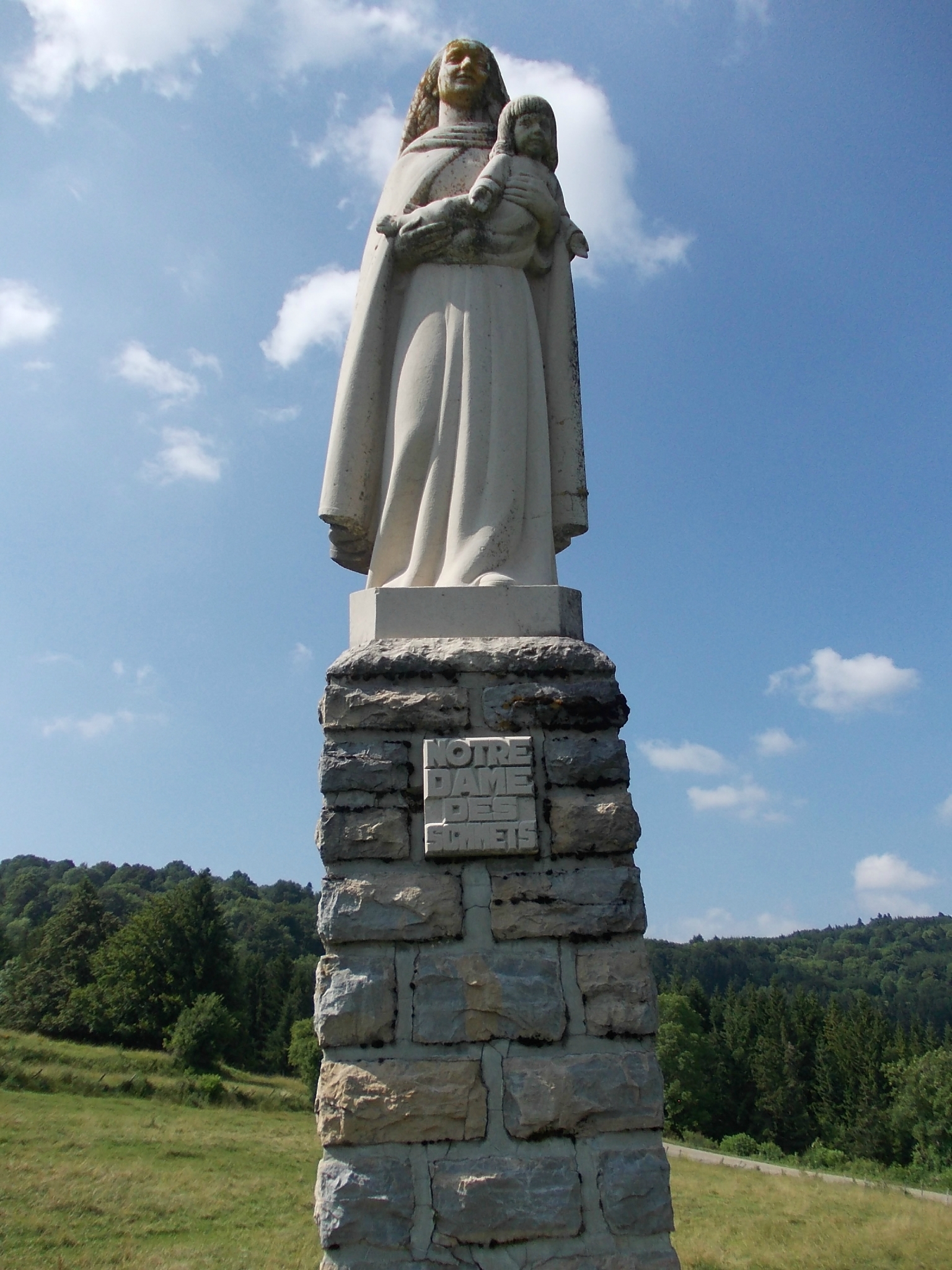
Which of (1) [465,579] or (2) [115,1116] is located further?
(2) [115,1116]

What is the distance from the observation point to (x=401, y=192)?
4352mm

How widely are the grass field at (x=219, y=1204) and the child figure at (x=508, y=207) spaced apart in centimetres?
1479

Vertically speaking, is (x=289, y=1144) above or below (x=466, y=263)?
below

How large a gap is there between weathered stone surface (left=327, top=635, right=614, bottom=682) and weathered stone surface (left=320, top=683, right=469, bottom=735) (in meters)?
0.08

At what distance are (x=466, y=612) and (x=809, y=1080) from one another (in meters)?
55.3

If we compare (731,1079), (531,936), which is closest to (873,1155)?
(731,1079)

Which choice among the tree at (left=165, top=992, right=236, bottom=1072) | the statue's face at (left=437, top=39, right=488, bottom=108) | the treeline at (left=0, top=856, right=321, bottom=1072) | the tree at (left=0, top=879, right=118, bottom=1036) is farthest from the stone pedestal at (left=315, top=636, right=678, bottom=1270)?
the tree at (left=0, top=879, right=118, bottom=1036)

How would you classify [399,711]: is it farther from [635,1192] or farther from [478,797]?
[635,1192]

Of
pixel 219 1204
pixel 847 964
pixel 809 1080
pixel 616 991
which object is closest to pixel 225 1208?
pixel 219 1204

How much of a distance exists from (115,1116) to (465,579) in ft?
83.7

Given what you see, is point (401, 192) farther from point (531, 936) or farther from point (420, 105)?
point (531, 936)

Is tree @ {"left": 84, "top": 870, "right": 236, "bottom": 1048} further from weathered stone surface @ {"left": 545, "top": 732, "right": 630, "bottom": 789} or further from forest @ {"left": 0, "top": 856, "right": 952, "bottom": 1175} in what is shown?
weathered stone surface @ {"left": 545, "top": 732, "right": 630, "bottom": 789}

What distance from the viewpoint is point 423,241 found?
414cm

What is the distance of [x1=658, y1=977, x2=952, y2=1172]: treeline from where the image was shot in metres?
41.4
